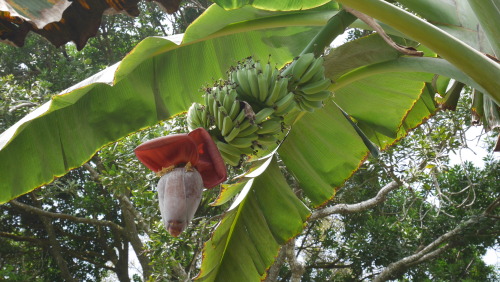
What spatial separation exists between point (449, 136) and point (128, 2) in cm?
420

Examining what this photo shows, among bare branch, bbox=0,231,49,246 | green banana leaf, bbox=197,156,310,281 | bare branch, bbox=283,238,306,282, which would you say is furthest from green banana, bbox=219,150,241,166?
bare branch, bbox=0,231,49,246

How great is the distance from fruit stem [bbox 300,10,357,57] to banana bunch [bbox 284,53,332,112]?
0.04 m

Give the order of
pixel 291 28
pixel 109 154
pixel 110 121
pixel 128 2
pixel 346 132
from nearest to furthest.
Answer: pixel 128 2 < pixel 110 121 < pixel 291 28 < pixel 346 132 < pixel 109 154

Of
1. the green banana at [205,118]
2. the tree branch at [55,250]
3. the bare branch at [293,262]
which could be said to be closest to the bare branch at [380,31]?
the green banana at [205,118]

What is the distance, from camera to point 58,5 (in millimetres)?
1345

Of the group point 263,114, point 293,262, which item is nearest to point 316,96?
point 263,114

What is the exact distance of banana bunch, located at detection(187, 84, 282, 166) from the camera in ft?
4.42

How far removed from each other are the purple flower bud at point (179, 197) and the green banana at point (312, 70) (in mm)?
476

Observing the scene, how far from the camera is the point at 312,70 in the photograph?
1516mm

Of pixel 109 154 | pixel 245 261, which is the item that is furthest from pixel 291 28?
pixel 109 154

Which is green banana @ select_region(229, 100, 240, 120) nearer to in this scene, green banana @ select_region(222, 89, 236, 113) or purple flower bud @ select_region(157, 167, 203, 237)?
green banana @ select_region(222, 89, 236, 113)

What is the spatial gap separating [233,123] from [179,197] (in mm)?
264

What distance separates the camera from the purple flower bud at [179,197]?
1.16 meters

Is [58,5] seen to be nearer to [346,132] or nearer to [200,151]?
[200,151]
